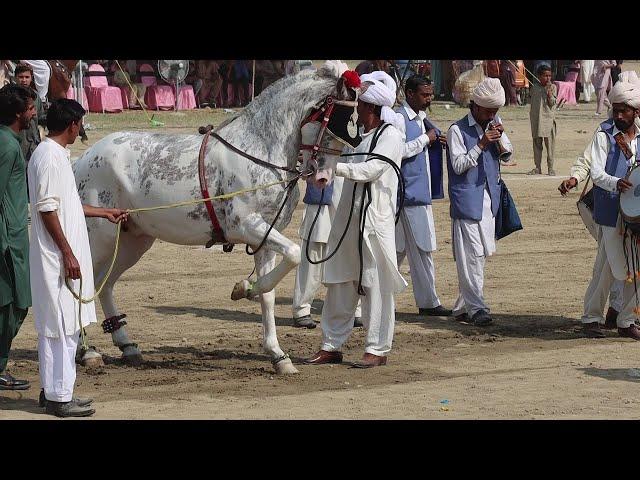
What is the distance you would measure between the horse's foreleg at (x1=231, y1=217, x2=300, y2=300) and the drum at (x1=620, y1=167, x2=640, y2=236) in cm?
291

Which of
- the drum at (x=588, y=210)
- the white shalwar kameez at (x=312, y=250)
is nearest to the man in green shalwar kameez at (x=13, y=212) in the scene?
the white shalwar kameez at (x=312, y=250)

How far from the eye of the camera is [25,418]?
27.4 feet

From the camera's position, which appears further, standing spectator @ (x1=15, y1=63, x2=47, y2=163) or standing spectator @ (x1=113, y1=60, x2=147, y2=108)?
standing spectator @ (x1=113, y1=60, x2=147, y2=108)

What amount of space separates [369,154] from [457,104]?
21.9 meters

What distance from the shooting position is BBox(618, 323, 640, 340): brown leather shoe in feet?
36.4

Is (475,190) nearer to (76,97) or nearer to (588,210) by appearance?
(588,210)

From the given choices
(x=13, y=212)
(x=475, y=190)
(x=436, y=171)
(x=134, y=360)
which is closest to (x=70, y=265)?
(x=13, y=212)

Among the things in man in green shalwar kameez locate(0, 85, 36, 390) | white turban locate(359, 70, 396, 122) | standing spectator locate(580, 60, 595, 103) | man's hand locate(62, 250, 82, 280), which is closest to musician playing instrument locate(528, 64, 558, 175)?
white turban locate(359, 70, 396, 122)

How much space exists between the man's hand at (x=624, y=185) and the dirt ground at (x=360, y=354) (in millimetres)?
1282

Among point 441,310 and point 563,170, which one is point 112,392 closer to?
point 441,310

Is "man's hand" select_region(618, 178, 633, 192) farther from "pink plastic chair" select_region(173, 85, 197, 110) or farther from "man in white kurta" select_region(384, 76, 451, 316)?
"pink plastic chair" select_region(173, 85, 197, 110)

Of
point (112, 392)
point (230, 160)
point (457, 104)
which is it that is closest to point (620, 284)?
point (230, 160)

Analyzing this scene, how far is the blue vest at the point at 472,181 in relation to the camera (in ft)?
38.3

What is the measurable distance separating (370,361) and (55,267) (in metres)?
2.91
